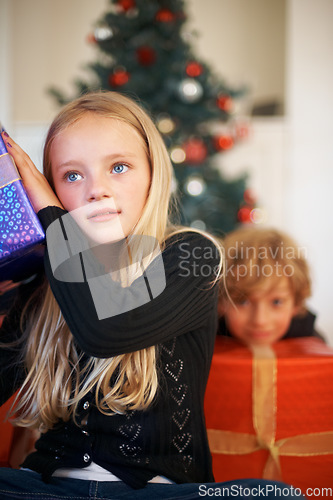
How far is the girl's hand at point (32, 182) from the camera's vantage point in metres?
0.70

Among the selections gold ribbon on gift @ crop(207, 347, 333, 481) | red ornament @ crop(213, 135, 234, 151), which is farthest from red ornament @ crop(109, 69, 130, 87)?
gold ribbon on gift @ crop(207, 347, 333, 481)

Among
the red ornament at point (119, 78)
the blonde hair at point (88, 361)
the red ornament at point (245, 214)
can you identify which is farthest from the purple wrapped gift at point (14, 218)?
the red ornament at point (245, 214)

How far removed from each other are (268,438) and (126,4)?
74.1 inches

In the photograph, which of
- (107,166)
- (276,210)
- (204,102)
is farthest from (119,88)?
(107,166)

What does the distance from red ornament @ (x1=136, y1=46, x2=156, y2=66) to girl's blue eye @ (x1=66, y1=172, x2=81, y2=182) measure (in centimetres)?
146

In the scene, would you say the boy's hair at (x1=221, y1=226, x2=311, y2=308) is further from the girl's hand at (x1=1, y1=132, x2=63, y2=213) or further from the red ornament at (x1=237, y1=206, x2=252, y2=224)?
the red ornament at (x1=237, y1=206, x2=252, y2=224)

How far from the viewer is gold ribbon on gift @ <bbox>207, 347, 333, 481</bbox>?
0.91 meters

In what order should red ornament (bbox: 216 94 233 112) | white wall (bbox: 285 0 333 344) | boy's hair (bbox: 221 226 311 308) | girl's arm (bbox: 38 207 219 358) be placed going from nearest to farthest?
1. girl's arm (bbox: 38 207 219 358)
2. boy's hair (bbox: 221 226 311 308)
3. red ornament (bbox: 216 94 233 112)
4. white wall (bbox: 285 0 333 344)

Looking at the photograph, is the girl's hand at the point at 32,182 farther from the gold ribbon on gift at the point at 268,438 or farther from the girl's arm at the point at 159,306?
the gold ribbon on gift at the point at 268,438

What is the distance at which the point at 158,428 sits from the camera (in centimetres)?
72

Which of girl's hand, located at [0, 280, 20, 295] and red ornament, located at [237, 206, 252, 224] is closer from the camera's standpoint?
girl's hand, located at [0, 280, 20, 295]

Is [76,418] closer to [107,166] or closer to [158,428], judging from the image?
[158,428]

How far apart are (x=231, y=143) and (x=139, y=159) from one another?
1.57m

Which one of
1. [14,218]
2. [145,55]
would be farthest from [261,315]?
[145,55]
